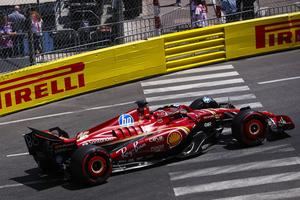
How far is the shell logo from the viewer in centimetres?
1109

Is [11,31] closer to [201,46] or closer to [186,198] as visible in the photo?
[201,46]

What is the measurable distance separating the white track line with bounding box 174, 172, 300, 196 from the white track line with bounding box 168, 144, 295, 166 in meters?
1.14

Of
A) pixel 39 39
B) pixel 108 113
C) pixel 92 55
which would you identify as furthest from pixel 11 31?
pixel 108 113

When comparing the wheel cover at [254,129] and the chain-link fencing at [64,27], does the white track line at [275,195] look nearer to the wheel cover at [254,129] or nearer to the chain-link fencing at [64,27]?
the wheel cover at [254,129]

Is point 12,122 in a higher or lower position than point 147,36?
lower

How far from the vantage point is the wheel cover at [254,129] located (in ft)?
37.3

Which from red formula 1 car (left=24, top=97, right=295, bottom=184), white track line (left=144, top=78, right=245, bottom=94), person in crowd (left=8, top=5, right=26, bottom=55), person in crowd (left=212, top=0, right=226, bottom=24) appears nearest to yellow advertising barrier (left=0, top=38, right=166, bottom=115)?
person in crowd (left=8, top=5, right=26, bottom=55)

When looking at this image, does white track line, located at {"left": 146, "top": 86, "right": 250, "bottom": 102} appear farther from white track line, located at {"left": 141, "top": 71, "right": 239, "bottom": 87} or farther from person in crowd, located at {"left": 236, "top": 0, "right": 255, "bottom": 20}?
person in crowd, located at {"left": 236, "top": 0, "right": 255, "bottom": 20}

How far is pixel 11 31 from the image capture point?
53.9 ft

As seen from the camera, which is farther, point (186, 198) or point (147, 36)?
point (147, 36)

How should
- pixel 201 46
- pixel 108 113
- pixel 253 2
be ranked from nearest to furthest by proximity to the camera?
pixel 108 113 → pixel 201 46 → pixel 253 2

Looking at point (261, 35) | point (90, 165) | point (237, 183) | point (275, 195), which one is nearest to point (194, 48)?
point (261, 35)

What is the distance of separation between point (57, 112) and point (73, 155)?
552cm

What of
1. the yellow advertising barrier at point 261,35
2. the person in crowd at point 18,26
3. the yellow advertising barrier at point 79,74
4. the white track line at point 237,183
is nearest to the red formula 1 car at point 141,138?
the white track line at point 237,183
